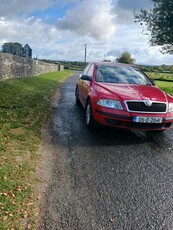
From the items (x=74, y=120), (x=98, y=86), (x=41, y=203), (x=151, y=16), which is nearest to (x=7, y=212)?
(x=41, y=203)

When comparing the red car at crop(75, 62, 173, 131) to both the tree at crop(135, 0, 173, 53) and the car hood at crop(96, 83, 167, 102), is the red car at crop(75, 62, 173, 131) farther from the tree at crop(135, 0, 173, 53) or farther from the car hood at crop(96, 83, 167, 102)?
the tree at crop(135, 0, 173, 53)

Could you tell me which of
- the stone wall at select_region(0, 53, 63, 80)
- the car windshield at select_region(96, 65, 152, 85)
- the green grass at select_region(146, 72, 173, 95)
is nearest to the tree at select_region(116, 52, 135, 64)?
the green grass at select_region(146, 72, 173, 95)

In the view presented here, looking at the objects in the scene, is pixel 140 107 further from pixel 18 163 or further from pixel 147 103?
pixel 18 163

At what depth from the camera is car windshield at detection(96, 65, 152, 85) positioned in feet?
23.9

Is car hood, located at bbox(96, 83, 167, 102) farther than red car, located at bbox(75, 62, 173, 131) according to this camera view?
Yes

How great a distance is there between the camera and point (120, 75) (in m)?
7.52

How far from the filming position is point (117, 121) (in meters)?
5.82

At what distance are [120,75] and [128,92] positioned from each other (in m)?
1.42

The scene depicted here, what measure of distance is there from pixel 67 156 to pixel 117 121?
55.9 inches

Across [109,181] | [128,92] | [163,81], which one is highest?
[128,92]

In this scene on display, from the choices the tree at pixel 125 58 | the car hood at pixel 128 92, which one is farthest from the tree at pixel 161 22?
the tree at pixel 125 58

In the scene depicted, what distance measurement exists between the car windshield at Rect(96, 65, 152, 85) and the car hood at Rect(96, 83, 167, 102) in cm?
46

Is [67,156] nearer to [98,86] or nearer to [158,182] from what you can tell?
[158,182]

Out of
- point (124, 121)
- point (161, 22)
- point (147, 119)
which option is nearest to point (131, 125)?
point (124, 121)
